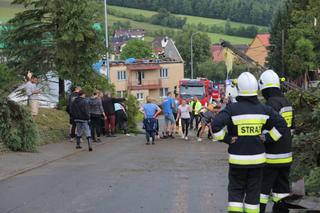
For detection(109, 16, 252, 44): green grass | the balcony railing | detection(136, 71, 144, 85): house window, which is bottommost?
the balcony railing

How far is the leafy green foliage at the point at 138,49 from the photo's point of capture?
11794 cm

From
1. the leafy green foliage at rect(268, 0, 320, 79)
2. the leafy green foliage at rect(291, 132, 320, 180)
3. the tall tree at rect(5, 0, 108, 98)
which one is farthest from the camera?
the leafy green foliage at rect(268, 0, 320, 79)

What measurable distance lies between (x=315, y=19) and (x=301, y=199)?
158 feet

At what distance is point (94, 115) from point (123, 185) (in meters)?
10.0

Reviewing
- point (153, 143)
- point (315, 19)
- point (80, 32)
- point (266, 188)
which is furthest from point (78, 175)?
point (315, 19)

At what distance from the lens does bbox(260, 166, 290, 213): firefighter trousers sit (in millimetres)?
7562

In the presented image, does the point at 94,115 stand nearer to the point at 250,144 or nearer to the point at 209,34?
the point at 250,144

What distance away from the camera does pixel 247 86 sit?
7062mm

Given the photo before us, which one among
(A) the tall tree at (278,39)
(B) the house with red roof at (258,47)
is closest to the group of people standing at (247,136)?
(A) the tall tree at (278,39)

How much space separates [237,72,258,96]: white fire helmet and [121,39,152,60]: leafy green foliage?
110765 mm

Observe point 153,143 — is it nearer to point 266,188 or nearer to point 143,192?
point 143,192

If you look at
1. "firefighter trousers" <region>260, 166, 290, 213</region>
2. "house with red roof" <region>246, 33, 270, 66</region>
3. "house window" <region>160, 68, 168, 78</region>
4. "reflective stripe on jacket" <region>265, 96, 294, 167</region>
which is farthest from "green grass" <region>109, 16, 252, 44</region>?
"firefighter trousers" <region>260, 166, 290, 213</region>

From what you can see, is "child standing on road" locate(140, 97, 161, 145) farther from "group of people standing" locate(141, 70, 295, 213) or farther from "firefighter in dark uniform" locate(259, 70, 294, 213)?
"group of people standing" locate(141, 70, 295, 213)

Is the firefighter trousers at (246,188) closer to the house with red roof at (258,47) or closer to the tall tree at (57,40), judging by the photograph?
the tall tree at (57,40)
